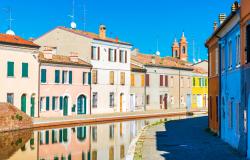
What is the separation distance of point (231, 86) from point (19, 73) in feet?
77.4

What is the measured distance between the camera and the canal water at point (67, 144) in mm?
22203

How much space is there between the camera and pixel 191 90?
74.6 m

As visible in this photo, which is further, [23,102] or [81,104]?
[81,104]

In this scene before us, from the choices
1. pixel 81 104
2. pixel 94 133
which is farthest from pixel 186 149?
pixel 81 104

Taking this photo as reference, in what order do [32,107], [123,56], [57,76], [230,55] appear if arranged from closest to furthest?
[230,55], [32,107], [57,76], [123,56]

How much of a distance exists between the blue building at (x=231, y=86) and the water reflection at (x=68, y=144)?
5.11 meters

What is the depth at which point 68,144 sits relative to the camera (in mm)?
27141

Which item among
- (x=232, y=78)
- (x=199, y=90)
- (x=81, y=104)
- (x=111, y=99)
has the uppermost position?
(x=199, y=90)

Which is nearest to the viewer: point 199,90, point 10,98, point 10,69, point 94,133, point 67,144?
point 67,144

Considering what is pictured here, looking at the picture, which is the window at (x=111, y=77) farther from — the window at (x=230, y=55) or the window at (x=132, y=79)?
the window at (x=230, y=55)

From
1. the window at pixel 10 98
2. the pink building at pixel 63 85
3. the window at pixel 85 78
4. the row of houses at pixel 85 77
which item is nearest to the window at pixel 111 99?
the row of houses at pixel 85 77

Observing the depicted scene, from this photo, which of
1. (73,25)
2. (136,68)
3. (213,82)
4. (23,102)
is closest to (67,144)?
(213,82)

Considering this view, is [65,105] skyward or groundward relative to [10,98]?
groundward

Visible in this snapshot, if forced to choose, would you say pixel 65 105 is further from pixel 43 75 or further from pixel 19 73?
pixel 19 73
